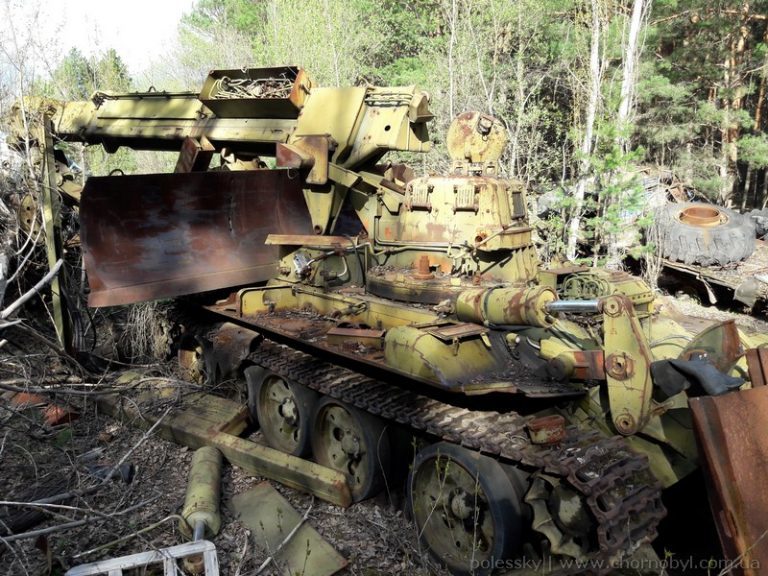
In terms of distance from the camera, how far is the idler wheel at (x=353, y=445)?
18.5ft

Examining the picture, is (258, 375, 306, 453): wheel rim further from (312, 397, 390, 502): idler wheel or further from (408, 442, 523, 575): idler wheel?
(408, 442, 523, 575): idler wheel

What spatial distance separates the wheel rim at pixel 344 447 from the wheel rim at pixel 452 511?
66 centimetres

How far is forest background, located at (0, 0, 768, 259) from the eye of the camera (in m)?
12.5

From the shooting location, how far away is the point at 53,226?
7.32 m

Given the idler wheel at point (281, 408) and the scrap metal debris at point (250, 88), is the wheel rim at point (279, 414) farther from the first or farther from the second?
the scrap metal debris at point (250, 88)

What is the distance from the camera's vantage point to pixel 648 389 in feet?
14.1

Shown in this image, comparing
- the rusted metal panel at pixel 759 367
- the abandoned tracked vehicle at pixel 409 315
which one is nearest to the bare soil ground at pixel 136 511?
the abandoned tracked vehicle at pixel 409 315

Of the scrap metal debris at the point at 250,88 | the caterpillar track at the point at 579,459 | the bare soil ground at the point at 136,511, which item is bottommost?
the bare soil ground at the point at 136,511

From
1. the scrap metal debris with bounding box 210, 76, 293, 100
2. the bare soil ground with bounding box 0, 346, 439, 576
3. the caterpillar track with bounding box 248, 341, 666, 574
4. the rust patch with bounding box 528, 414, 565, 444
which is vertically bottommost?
the bare soil ground with bounding box 0, 346, 439, 576

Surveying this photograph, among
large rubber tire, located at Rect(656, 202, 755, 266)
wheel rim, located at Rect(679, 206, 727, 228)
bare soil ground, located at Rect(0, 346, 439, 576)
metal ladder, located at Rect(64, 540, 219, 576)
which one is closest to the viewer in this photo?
metal ladder, located at Rect(64, 540, 219, 576)

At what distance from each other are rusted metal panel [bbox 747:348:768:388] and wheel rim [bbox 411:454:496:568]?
1.96m

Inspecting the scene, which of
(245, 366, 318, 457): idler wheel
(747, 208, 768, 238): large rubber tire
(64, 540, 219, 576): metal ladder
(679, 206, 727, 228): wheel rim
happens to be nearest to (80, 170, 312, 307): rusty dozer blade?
(245, 366, 318, 457): idler wheel

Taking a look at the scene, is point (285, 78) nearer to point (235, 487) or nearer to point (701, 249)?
point (235, 487)

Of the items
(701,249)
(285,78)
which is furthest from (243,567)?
(701,249)
